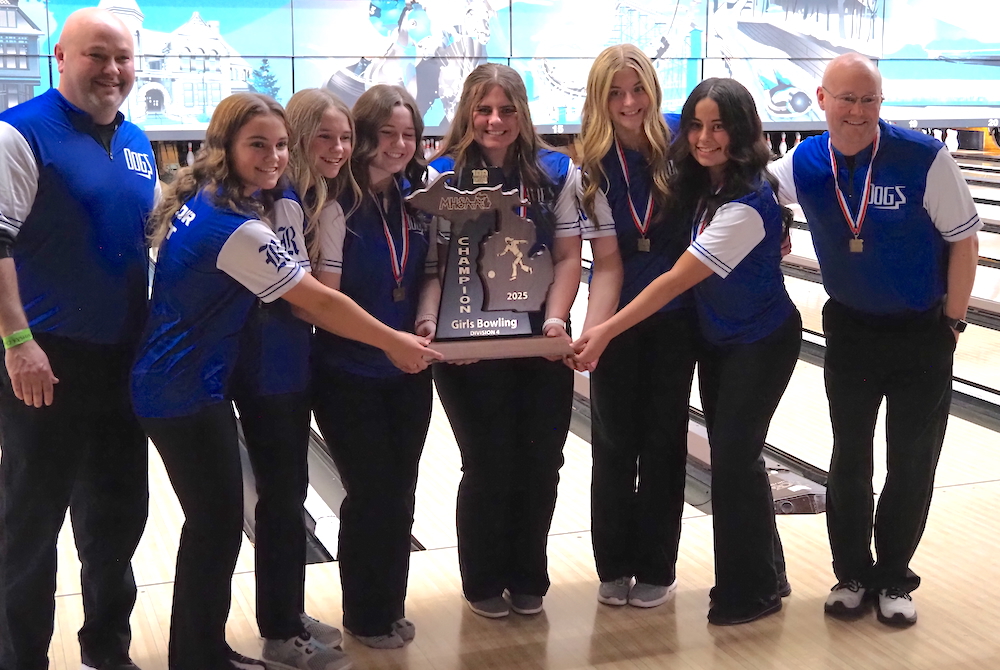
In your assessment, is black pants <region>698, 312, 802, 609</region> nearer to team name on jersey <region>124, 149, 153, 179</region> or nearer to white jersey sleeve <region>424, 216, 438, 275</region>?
white jersey sleeve <region>424, 216, 438, 275</region>

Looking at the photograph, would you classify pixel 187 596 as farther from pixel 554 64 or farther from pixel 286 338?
pixel 554 64

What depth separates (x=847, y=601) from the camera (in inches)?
88.2

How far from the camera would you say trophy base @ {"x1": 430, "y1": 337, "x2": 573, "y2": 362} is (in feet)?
6.54

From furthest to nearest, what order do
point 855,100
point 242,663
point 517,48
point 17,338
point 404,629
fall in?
point 517,48
point 404,629
point 855,100
point 242,663
point 17,338

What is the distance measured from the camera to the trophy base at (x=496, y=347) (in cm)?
199

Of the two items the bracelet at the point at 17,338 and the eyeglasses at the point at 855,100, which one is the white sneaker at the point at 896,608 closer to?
the eyeglasses at the point at 855,100

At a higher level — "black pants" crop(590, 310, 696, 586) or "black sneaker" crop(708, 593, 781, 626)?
"black pants" crop(590, 310, 696, 586)

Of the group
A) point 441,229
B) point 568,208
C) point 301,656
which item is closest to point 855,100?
point 568,208

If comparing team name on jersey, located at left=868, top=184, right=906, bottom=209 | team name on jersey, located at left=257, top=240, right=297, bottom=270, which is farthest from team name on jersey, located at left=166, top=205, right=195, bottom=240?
team name on jersey, located at left=868, top=184, right=906, bottom=209

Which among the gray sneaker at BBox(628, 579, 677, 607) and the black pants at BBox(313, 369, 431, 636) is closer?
the black pants at BBox(313, 369, 431, 636)

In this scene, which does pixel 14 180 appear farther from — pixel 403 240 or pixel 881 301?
pixel 881 301

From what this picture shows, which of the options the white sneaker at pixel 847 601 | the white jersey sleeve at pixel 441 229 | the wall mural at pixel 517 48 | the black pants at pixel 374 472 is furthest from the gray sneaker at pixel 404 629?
the wall mural at pixel 517 48

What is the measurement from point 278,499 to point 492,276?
0.58m

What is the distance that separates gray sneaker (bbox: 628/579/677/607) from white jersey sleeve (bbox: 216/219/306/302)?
1028mm
